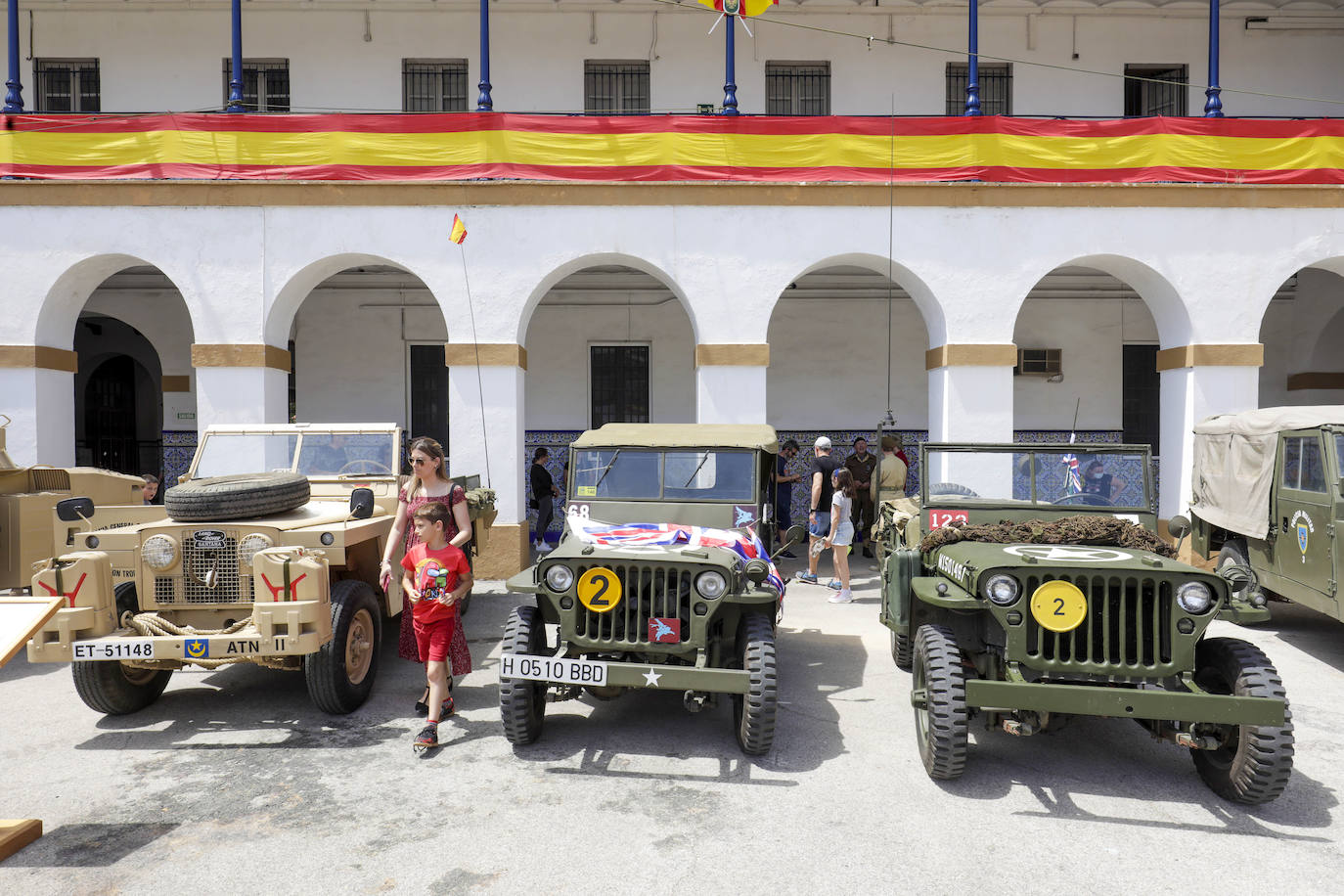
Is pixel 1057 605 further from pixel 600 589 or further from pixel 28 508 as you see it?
pixel 28 508

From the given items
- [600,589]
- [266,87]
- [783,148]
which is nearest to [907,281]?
[783,148]

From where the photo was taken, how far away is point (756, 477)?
6207 mm

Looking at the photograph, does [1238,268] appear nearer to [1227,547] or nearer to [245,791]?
[1227,547]

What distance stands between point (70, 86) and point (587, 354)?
9584 mm

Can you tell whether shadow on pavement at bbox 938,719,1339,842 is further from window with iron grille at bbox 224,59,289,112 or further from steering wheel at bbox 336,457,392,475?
window with iron grille at bbox 224,59,289,112

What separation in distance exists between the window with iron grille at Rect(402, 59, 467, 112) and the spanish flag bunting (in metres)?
5.26

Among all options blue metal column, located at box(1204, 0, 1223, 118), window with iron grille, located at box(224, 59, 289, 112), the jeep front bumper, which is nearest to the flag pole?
window with iron grille, located at box(224, 59, 289, 112)

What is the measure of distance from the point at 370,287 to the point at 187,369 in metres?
3.35

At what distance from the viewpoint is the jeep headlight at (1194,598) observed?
4.11m

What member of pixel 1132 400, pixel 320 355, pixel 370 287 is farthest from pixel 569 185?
pixel 1132 400

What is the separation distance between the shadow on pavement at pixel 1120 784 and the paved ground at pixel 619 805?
0.02m

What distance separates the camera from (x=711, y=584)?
4668 mm

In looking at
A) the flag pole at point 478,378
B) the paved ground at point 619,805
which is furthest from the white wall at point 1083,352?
the flag pole at point 478,378

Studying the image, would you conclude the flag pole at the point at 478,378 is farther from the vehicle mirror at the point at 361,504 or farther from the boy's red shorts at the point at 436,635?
the boy's red shorts at the point at 436,635
